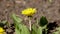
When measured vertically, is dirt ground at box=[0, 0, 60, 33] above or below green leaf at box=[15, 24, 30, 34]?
above

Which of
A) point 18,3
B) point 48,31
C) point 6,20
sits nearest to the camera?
point 48,31

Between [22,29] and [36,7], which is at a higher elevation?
[36,7]

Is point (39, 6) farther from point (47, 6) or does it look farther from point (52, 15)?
point (52, 15)

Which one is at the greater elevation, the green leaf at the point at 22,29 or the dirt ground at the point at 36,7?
the dirt ground at the point at 36,7

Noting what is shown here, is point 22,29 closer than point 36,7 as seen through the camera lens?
Yes

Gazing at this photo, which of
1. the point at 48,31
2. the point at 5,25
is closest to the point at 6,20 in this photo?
the point at 5,25

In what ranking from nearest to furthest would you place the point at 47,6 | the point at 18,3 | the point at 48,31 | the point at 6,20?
the point at 48,31
the point at 6,20
the point at 47,6
the point at 18,3

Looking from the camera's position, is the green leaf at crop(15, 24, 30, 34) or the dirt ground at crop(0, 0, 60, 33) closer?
the green leaf at crop(15, 24, 30, 34)

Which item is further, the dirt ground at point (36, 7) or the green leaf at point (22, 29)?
the dirt ground at point (36, 7)
